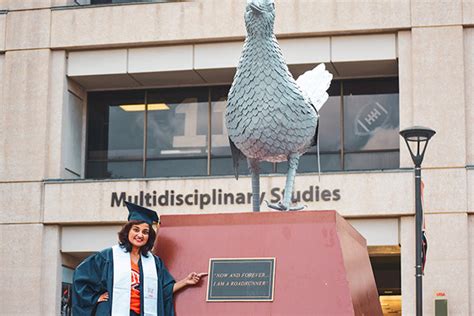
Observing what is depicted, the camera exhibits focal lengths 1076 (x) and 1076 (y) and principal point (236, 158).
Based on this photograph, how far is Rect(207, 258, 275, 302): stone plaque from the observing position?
9773 millimetres

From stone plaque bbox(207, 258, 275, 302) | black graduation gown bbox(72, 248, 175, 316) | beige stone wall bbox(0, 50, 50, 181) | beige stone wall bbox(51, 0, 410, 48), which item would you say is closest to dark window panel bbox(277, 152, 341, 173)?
beige stone wall bbox(51, 0, 410, 48)

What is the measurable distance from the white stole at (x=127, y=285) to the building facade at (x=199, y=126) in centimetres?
1282

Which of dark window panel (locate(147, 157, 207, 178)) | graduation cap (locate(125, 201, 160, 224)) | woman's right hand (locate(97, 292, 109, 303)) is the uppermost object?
dark window panel (locate(147, 157, 207, 178))

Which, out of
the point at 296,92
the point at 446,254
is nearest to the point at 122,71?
the point at 446,254

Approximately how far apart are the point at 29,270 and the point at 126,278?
48.1 ft

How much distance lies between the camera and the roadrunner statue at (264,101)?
10.4 metres

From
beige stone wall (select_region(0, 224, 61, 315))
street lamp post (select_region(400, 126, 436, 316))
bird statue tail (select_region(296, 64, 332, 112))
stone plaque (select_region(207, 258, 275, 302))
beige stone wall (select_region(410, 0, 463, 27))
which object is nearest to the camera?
stone plaque (select_region(207, 258, 275, 302))

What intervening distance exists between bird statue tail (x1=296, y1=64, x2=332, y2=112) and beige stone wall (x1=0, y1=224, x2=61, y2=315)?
1295cm

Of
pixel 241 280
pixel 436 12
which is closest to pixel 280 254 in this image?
pixel 241 280

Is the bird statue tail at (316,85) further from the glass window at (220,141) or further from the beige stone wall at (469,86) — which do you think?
the glass window at (220,141)

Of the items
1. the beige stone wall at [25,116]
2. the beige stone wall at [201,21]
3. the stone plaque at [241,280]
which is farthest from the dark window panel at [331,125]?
the stone plaque at [241,280]

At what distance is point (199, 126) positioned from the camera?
2548 centimetres

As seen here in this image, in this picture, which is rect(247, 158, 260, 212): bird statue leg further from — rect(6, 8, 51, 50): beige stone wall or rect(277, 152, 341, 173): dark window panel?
rect(6, 8, 51, 50): beige stone wall

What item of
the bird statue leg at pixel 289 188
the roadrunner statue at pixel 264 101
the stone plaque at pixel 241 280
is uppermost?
the roadrunner statue at pixel 264 101
